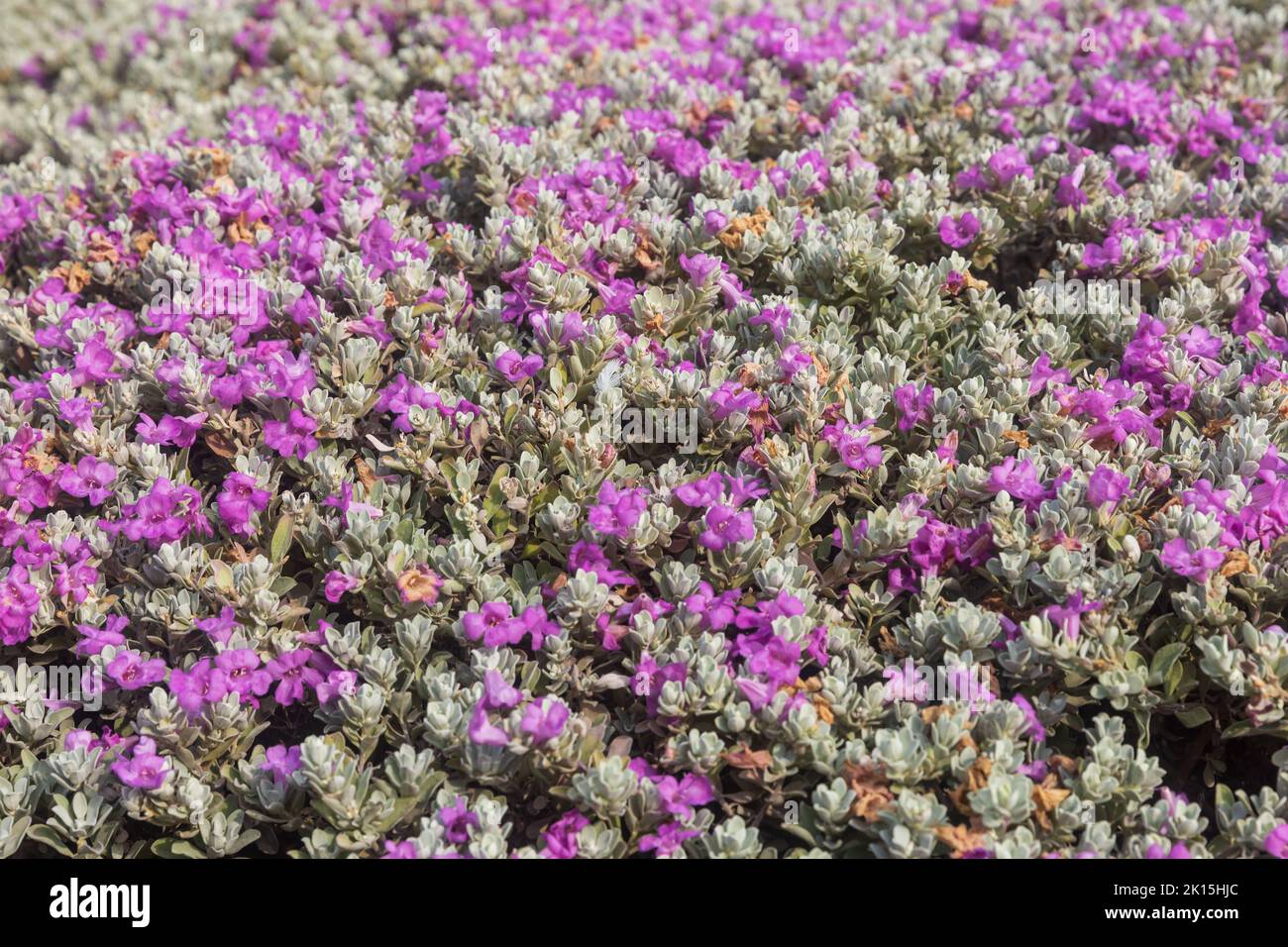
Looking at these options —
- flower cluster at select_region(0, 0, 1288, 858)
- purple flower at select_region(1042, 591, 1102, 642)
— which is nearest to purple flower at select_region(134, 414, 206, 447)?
flower cluster at select_region(0, 0, 1288, 858)

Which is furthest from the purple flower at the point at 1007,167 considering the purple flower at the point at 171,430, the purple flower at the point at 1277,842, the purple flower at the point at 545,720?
the purple flower at the point at 171,430

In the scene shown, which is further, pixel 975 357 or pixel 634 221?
pixel 634 221

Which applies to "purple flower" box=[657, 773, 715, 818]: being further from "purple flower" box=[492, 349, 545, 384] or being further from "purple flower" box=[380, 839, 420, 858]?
"purple flower" box=[492, 349, 545, 384]

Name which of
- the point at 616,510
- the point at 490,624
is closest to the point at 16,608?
the point at 490,624

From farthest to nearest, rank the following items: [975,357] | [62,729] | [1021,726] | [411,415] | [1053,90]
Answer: [1053,90] < [975,357] < [411,415] < [62,729] < [1021,726]

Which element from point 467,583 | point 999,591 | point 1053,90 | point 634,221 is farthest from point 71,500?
point 1053,90

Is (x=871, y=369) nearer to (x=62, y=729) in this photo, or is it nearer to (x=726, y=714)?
(x=726, y=714)

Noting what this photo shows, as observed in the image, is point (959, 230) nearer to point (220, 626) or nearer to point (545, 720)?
point (545, 720)
